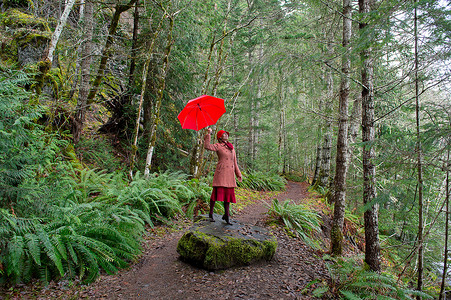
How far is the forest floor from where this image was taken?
312 centimetres

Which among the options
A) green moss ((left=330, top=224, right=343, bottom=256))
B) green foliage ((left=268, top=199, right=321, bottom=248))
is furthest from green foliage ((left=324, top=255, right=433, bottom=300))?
green foliage ((left=268, top=199, right=321, bottom=248))

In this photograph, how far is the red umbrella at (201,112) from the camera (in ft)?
15.8

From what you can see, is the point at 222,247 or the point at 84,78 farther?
the point at 84,78

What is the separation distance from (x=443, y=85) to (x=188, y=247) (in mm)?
4497

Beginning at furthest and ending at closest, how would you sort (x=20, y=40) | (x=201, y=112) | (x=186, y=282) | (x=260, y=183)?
(x=260, y=183)
(x=20, y=40)
(x=201, y=112)
(x=186, y=282)

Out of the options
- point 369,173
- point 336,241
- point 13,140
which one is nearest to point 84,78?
point 13,140

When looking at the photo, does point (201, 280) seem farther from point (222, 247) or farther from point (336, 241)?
point (336, 241)

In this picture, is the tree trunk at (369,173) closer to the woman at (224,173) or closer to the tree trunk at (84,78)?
the woman at (224,173)

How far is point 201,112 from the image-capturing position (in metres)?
5.04

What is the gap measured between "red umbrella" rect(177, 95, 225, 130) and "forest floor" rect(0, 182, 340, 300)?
8.46ft

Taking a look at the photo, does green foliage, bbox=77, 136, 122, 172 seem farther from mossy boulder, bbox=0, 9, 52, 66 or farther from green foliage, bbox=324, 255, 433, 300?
green foliage, bbox=324, 255, 433, 300

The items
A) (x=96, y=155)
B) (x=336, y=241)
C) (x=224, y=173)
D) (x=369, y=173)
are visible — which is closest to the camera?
(x=369, y=173)

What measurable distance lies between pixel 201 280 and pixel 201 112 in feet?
10.5

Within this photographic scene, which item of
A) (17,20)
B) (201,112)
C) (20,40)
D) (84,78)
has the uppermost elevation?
(17,20)
